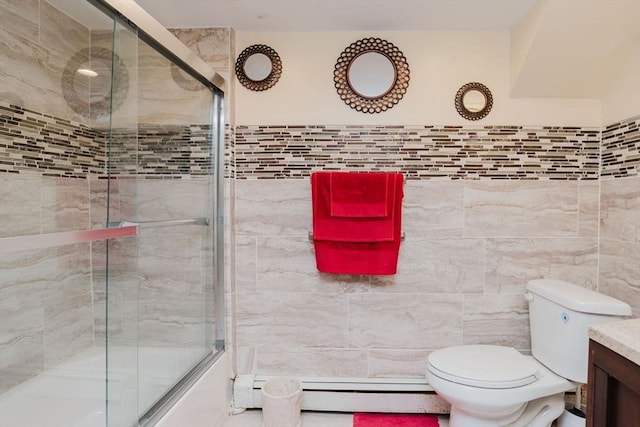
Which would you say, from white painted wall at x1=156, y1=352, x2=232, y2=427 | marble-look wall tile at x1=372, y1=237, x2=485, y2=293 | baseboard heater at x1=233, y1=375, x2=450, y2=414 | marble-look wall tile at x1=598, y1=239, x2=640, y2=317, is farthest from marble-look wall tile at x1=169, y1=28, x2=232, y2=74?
marble-look wall tile at x1=598, y1=239, x2=640, y2=317

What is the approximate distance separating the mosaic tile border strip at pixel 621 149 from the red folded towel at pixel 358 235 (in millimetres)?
1010

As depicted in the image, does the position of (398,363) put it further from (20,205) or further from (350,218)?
(20,205)

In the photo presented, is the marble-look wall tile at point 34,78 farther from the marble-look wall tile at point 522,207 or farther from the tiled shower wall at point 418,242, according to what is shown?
the marble-look wall tile at point 522,207

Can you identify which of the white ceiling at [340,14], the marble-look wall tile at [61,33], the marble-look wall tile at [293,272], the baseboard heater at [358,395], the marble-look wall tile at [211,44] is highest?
the white ceiling at [340,14]

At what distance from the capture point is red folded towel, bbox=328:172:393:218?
187 centimetres

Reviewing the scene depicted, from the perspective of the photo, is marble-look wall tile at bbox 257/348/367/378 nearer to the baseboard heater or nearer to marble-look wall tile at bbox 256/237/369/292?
the baseboard heater

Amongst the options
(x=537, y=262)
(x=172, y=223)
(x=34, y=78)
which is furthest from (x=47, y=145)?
(x=537, y=262)

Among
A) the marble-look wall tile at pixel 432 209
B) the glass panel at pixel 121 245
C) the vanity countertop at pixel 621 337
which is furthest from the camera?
the marble-look wall tile at pixel 432 209

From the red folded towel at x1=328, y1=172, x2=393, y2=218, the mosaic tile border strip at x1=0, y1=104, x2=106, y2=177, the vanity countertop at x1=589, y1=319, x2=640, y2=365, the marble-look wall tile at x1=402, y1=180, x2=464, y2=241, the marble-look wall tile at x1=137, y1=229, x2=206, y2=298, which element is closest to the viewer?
the vanity countertop at x1=589, y1=319, x2=640, y2=365

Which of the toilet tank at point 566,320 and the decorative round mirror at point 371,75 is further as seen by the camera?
the decorative round mirror at point 371,75

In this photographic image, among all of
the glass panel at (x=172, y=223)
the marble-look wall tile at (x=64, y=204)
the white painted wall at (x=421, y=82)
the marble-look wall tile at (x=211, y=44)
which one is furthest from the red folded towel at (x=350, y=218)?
the marble-look wall tile at (x=64, y=204)

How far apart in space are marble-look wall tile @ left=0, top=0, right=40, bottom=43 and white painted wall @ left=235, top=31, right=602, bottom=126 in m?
0.85

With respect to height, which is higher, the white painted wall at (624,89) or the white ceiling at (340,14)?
the white ceiling at (340,14)

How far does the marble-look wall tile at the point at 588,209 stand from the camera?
1960 mm
